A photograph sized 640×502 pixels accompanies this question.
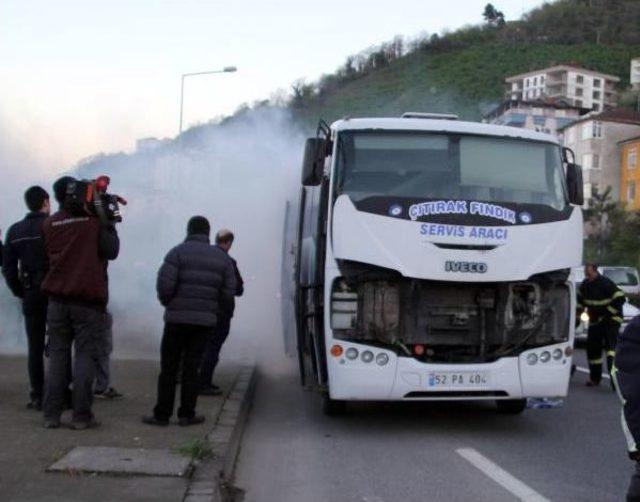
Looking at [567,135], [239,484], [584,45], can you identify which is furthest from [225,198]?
[584,45]

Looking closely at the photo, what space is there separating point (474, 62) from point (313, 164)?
292 feet

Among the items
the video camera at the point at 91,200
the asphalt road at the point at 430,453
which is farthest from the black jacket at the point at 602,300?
the video camera at the point at 91,200

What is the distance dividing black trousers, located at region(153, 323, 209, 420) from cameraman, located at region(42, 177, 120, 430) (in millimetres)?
668

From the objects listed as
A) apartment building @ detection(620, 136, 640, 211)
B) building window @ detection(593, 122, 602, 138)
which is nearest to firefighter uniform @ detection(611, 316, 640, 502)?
apartment building @ detection(620, 136, 640, 211)

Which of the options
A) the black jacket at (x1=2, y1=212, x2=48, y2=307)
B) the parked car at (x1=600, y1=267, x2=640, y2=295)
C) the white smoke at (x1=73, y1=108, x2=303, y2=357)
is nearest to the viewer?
the black jacket at (x1=2, y1=212, x2=48, y2=307)

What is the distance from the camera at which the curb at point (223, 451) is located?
5.55 m

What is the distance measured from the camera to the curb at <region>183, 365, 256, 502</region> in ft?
18.2

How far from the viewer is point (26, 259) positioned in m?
7.74

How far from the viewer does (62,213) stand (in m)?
7.09

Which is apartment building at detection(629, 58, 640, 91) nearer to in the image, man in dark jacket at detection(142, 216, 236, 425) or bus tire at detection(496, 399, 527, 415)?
bus tire at detection(496, 399, 527, 415)

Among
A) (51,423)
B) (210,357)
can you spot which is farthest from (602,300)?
(51,423)

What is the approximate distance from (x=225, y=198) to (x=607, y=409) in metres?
8.99

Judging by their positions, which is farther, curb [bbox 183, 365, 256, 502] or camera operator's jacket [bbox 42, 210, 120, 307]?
camera operator's jacket [bbox 42, 210, 120, 307]

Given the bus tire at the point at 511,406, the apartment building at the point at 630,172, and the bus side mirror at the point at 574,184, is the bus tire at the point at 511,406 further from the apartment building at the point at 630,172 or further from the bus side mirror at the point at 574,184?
the apartment building at the point at 630,172
